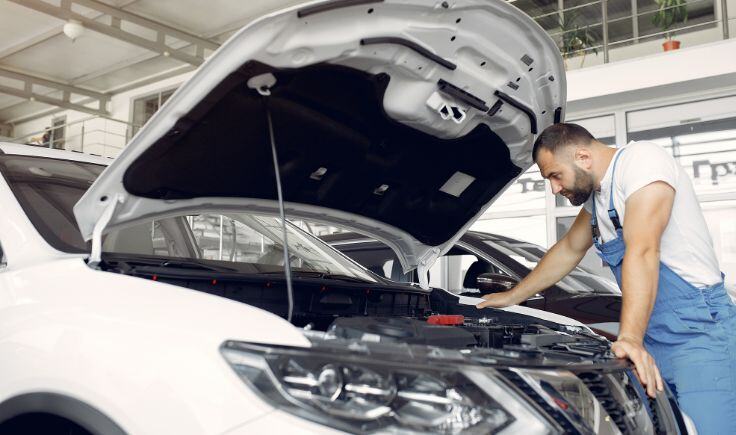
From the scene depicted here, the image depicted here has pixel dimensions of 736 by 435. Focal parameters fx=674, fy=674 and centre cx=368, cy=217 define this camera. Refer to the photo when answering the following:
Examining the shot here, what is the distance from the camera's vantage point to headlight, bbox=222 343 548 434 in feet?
4.02

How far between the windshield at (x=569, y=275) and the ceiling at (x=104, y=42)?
752cm

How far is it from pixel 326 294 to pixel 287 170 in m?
0.45

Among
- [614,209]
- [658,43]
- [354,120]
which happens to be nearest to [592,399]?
[614,209]

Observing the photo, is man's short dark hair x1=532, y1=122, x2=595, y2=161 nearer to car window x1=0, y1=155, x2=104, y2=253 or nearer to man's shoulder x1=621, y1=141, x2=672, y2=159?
man's shoulder x1=621, y1=141, x2=672, y2=159

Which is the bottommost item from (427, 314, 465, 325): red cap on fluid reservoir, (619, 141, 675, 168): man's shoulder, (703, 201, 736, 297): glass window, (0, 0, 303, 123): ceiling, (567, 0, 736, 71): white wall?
(427, 314, 465, 325): red cap on fluid reservoir

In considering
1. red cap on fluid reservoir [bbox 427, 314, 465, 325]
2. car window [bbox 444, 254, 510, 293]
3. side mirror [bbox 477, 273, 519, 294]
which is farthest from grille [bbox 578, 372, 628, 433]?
car window [bbox 444, 254, 510, 293]

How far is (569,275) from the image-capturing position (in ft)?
14.8

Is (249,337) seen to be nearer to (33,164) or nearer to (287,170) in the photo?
(287,170)

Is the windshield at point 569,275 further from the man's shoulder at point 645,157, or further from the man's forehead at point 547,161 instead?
the man's shoulder at point 645,157

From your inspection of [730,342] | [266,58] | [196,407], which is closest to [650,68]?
[730,342]

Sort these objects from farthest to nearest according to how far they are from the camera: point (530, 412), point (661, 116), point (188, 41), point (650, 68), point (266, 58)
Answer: point (188, 41)
point (661, 116)
point (650, 68)
point (266, 58)
point (530, 412)

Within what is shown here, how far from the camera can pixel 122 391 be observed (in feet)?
4.44

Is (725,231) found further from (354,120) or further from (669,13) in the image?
(354,120)

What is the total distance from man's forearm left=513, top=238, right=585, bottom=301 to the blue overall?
544 mm
